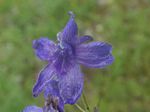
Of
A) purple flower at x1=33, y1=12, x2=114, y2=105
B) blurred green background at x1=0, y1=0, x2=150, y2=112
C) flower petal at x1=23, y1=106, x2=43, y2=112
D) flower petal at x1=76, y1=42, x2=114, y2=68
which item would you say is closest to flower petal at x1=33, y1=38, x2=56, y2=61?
purple flower at x1=33, y1=12, x2=114, y2=105

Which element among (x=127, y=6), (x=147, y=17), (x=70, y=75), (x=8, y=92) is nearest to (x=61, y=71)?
(x=70, y=75)

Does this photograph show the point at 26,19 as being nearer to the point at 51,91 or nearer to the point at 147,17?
the point at 147,17

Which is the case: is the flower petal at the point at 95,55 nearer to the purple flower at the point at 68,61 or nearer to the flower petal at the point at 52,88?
the purple flower at the point at 68,61

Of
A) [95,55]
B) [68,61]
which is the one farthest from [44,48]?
[95,55]

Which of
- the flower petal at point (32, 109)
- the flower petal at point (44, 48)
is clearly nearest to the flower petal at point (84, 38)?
the flower petal at point (44, 48)

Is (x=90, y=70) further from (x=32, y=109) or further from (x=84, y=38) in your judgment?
(x=84, y=38)

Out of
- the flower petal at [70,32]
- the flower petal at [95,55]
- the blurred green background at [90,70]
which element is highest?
the flower petal at [70,32]
